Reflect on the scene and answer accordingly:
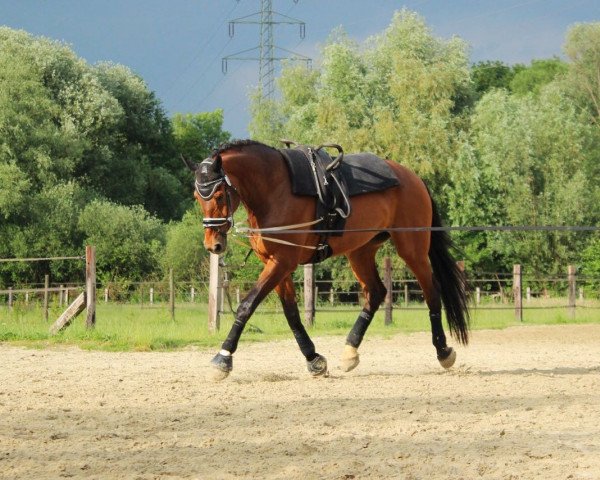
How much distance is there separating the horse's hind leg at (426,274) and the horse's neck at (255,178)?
1.56 metres

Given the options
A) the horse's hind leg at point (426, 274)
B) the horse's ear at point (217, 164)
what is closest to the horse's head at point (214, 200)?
the horse's ear at point (217, 164)

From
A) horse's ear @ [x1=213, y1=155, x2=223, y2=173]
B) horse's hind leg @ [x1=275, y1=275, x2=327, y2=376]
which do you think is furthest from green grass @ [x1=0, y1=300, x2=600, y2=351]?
horse's ear @ [x1=213, y1=155, x2=223, y2=173]

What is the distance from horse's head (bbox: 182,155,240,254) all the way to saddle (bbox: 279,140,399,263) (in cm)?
71

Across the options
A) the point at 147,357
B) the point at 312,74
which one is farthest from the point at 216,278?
the point at 312,74

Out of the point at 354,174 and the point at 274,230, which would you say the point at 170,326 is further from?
the point at 274,230

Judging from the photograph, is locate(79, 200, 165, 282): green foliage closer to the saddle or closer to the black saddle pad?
the black saddle pad

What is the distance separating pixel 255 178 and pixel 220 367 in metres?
1.69

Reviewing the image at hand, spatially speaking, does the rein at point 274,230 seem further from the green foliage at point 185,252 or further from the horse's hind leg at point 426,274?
the green foliage at point 185,252

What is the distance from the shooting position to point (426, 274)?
10367mm

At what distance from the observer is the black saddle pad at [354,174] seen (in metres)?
9.33

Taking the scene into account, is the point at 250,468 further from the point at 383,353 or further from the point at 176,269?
the point at 176,269

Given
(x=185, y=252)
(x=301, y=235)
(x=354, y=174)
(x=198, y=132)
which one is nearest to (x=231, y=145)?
(x=301, y=235)

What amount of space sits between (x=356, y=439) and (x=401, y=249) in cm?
416

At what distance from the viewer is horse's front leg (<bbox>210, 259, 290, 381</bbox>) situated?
358 inches
